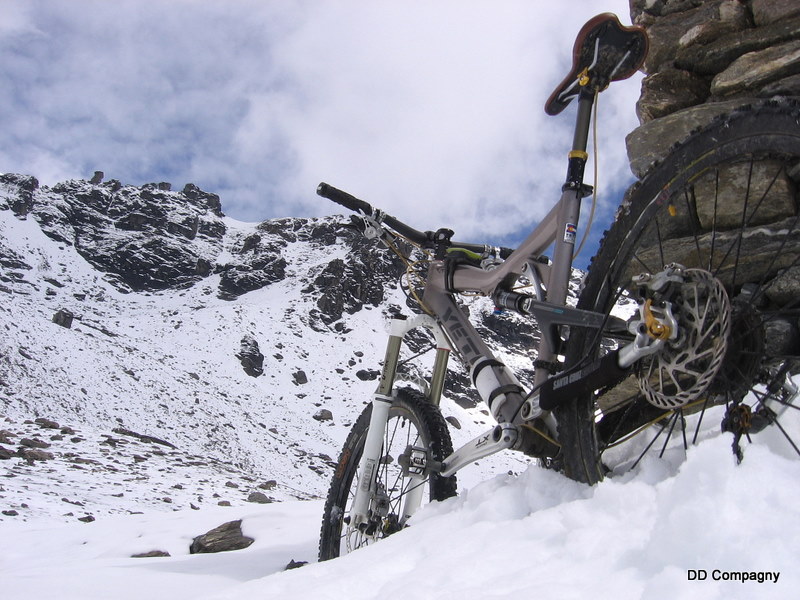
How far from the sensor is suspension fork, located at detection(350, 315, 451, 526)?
4160 millimetres

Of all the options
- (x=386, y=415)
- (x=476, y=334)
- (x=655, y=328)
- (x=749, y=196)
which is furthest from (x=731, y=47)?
(x=386, y=415)

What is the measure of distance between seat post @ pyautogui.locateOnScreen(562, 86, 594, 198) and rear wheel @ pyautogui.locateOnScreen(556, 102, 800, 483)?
52 cm

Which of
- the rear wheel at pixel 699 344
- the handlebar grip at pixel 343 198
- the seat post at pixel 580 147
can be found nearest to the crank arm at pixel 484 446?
the rear wheel at pixel 699 344

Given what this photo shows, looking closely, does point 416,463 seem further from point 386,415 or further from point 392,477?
point 392,477

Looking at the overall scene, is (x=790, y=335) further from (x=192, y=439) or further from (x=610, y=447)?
(x=192, y=439)

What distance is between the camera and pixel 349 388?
73.7 metres

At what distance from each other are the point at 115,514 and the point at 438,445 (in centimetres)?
1695

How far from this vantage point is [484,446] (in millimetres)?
3285

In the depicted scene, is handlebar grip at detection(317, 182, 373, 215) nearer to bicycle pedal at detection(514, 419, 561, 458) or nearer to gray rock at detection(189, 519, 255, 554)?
bicycle pedal at detection(514, 419, 561, 458)

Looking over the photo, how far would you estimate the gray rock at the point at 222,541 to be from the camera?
7891 mm

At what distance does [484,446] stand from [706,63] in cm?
372

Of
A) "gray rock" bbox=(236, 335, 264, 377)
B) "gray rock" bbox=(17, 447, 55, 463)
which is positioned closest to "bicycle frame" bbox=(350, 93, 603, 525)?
"gray rock" bbox=(17, 447, 55, 463)

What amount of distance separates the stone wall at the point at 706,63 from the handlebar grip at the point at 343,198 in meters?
2.10

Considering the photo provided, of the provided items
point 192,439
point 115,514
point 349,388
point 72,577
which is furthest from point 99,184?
point 72,577
